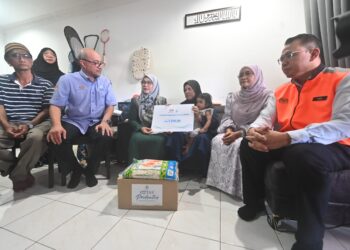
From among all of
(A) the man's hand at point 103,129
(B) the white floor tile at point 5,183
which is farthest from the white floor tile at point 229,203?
(B) the white floor tile at point 5,183

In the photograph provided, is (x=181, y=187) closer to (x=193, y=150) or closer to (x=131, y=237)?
(x=193, y=150)

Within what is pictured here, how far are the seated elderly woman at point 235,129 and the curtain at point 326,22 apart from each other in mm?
682

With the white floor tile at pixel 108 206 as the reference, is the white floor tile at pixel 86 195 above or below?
above

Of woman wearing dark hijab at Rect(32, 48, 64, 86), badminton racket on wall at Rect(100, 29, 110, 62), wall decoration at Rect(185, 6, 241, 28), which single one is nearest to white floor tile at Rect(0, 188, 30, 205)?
woman wearing dark hijab at Rect(32, 48, 64, 86)

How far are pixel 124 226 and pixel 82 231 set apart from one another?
232 mm

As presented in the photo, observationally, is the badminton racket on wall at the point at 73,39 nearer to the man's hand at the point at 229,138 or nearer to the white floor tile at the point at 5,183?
the white floor tile at the point at 5,183

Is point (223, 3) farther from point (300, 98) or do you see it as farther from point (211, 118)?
point (300, 98)

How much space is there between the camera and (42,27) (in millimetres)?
3648

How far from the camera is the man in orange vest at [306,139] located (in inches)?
32.8

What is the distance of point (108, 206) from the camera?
1340 mm

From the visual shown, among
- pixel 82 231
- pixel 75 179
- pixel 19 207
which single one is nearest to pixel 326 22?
pixel 82 231

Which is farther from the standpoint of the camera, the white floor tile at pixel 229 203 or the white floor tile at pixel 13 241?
the white floor tile at pixel 229 203

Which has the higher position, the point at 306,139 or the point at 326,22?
the point at 326,22

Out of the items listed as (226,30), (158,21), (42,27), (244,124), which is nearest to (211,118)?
(244,124)
